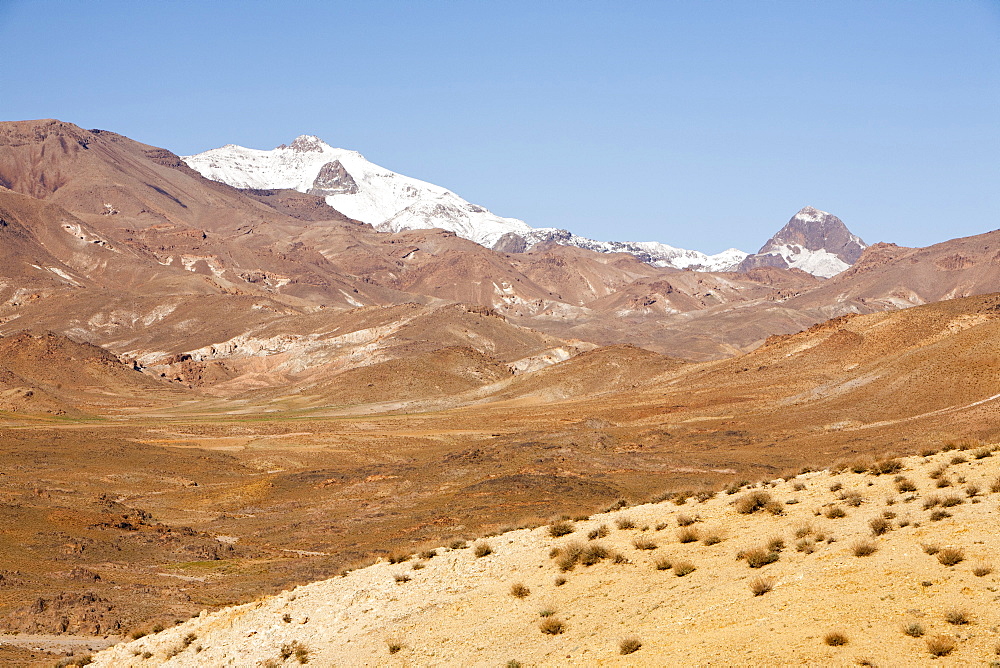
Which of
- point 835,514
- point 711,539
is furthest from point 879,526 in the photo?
point 711,539

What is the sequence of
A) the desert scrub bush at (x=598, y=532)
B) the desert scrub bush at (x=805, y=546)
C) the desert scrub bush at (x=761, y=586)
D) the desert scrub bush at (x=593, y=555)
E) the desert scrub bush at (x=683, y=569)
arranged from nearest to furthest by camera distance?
1. the desert scrub bush at (x=761, y=586)
2. the desert scrub bush at (x=805, y=546)
3. the desert scrub bush at (x=683, y=569)
4. the desert scrub bush at (x=593, y=555)
5. the desert scrub bush at (x=598, y=532)

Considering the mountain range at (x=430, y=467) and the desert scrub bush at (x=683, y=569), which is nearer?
the desert scrub bush at (x=683, y=569)

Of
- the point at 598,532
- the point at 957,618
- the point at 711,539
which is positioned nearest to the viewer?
the point at 957,618

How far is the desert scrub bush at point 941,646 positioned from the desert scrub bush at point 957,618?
0.43m

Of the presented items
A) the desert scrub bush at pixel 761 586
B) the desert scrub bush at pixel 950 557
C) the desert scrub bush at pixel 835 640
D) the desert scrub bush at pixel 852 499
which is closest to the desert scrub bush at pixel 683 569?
the desert scrub bush at pixel 761 586

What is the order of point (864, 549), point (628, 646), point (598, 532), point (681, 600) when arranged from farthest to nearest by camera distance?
point (598, 532)
point (681, 600)
point (864, 549)
point (628, 646)

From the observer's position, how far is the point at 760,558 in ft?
50.3

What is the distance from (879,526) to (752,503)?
367 centimetres

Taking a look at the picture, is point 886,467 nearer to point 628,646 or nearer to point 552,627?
point 552,627

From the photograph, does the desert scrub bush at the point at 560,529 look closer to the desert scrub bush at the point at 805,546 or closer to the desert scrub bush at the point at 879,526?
the desert scrub bush at the point at 805,546

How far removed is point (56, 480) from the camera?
59.3m

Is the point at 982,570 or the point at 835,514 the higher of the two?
the point at 835,514

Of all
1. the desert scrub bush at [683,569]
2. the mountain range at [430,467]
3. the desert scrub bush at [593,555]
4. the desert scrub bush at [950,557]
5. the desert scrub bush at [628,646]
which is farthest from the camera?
the mountain range at [430,467]

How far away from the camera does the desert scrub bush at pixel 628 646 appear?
513 inches
